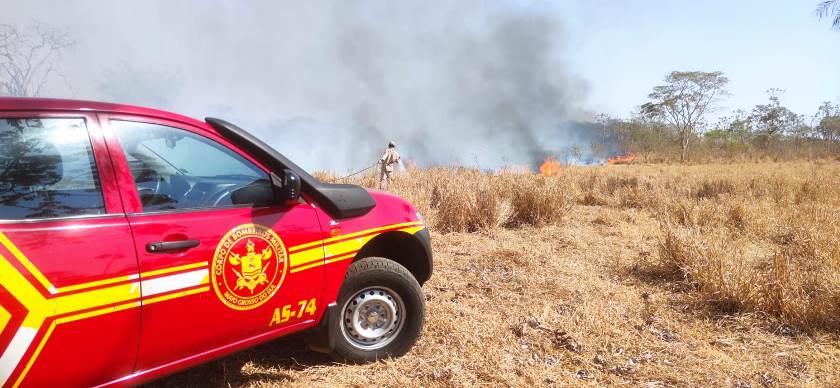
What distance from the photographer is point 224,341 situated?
2.10 m

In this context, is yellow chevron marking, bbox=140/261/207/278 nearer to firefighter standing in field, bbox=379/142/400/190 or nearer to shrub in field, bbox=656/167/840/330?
shrub in field, bbox=656/167/840/330

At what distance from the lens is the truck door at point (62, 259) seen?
1.51 metres

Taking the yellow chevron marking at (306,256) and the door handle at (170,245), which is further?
the yellow chevron marking at (306,256)

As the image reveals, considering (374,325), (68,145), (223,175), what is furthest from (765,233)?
(68,145)

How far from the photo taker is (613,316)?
3.65m

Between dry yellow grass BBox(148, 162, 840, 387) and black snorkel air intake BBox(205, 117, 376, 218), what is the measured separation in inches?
38.6

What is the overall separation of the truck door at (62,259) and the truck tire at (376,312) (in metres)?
1.13

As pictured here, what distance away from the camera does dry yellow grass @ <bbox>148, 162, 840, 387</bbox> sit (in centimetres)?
276

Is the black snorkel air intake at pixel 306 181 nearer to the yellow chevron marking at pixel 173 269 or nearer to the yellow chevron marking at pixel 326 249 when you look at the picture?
the yellow chevron marking at pixel 326 249

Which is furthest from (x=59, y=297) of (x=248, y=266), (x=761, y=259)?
(x=761, y=259)

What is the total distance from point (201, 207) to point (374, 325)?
1.28 m

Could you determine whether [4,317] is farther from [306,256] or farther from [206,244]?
[306,256]

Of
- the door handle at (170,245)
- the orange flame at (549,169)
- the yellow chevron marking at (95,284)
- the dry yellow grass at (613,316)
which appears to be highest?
the orange flame at (549,169)

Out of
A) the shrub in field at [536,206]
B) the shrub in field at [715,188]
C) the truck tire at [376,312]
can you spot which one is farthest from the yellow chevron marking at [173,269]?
the shrub in field at [715,188]
